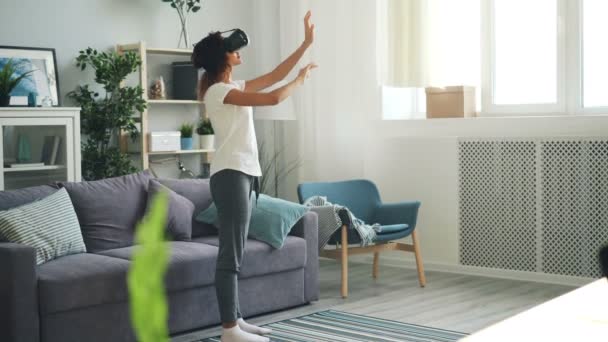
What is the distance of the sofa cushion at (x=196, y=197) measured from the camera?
170 inches

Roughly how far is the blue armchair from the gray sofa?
0.88ft

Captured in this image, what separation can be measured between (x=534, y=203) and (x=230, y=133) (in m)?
2.37

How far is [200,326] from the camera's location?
3820mm

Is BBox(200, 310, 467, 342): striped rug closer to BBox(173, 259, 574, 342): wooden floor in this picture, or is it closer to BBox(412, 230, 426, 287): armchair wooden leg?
BBox(173, 259, 574, 342): wooden floor

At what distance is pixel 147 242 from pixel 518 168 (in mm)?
4963

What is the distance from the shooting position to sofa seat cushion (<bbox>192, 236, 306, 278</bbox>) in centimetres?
397

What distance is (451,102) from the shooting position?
533cm

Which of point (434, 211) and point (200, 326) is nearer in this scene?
point (200, 326)

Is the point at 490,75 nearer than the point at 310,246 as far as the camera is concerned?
No

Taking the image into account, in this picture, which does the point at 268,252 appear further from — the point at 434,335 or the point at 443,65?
the point at 443,65

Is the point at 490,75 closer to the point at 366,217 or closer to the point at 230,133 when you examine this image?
the point at 366,217

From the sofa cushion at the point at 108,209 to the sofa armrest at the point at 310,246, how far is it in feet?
2.76

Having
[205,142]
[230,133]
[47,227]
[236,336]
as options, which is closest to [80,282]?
[47,227]

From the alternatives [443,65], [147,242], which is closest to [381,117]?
[443,65]
